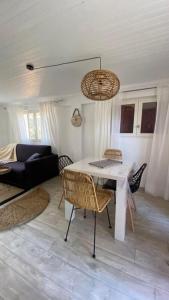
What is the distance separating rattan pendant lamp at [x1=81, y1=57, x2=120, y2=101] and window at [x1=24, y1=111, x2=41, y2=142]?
3.21m

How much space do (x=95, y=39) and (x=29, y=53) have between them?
2.69 ft

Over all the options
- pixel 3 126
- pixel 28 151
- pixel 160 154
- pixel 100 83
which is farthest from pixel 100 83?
pixel 3 126

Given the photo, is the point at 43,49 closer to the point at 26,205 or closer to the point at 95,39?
the point at 95,39

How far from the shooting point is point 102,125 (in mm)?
3211

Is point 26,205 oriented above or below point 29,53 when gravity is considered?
below

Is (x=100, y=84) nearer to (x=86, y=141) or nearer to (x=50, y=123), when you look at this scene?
(x=86, y=141)

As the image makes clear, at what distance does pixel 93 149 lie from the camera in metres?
3.68

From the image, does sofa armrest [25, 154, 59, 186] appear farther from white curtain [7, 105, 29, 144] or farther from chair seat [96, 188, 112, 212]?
chair seat [96, 188, 112, 212]

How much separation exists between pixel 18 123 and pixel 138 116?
3.64 meters

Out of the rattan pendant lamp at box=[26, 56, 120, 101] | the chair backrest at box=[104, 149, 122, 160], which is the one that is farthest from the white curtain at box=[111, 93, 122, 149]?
the rattan pendant lamp at box=[26, 56, 120, 101]

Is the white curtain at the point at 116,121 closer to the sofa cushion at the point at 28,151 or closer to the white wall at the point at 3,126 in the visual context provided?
the sofa cushion at the point at 28,151

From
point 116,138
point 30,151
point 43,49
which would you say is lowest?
point 30,151

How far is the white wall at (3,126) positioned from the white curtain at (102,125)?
133 inches

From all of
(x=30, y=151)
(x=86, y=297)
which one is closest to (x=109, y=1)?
(x=86, y=297)
